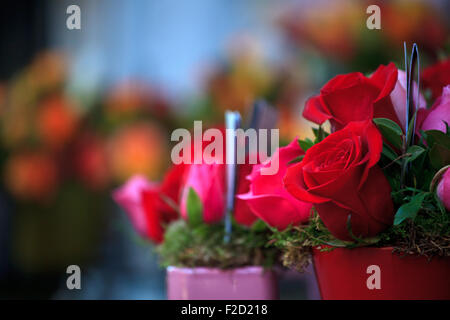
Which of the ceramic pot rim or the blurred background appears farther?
the blurred background

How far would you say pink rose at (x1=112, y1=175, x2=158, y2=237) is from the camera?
44cm

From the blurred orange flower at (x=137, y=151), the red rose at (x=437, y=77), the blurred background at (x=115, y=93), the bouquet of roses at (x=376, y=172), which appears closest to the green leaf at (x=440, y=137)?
the bouquet of roses at (x=376, y=172)

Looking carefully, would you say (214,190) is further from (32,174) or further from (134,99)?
(32,174)

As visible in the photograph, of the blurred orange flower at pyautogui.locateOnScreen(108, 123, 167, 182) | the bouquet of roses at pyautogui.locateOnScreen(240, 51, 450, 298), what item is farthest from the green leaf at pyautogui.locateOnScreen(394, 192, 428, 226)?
the blurred orange flower at pyautogui.locateOnScreen(108, 123, 167, 182)

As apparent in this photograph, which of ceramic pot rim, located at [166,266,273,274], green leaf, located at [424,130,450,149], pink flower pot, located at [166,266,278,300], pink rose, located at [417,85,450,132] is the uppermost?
pink rose, located at [417,85,450,132]

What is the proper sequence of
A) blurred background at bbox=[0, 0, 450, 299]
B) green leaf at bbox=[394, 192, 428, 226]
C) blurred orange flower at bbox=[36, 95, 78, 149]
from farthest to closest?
blurred orange flower at bbox=[36, 95, 78, 149] < blurred background at bbox=[0, 0, 450, 299] < green leaf at bbox=[394, 192, 428, 226]

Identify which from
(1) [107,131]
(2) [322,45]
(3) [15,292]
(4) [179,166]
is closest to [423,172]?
(4) [179,166]

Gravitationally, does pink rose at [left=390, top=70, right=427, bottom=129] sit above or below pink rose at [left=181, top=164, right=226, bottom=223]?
above

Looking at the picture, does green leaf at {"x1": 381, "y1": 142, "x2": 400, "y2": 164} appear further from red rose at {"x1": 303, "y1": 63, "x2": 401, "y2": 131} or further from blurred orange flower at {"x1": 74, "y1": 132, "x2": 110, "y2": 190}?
blurred orange flower at {"x1": 74, "y1": 132, "x2": 110, "y2": 190}

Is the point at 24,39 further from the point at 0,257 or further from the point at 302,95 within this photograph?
the point at 302,95

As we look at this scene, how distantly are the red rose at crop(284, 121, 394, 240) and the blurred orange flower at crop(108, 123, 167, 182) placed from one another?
0.73m

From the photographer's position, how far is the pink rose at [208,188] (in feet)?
1.27

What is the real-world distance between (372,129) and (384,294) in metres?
0.09
